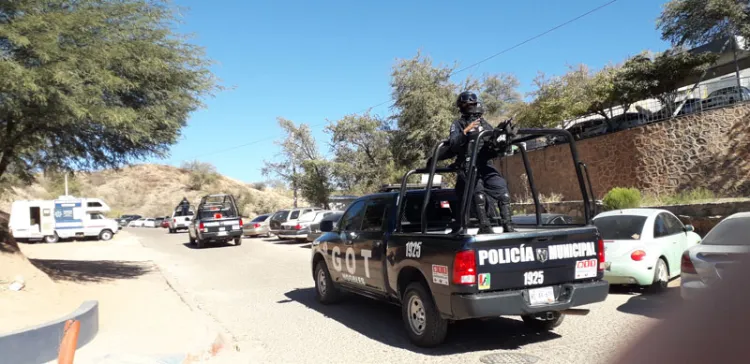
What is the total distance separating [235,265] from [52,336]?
35.5ft

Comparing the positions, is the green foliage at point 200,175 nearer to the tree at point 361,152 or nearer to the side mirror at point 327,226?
the tree at point 361,152

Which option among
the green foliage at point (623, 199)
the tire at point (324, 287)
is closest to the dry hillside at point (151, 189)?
the green foliage at point (623, 199)

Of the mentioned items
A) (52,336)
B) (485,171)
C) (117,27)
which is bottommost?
(52,336)

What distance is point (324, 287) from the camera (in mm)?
9344

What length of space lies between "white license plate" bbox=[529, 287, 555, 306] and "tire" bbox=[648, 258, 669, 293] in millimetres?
4049

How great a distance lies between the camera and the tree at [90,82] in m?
8.34

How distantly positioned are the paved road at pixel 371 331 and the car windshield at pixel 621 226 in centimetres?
95

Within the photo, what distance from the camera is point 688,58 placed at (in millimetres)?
19812

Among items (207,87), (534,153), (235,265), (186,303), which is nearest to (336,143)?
(534,153)

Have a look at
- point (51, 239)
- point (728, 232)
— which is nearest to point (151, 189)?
point (51, 239)

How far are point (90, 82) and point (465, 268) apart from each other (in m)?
7.20

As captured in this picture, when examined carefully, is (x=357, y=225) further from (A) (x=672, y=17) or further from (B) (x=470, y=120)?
(A) (x=672, y=17)

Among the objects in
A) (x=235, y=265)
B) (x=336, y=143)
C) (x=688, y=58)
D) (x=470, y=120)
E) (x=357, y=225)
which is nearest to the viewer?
(x=470, y=120)

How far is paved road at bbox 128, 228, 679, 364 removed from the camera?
609cm
